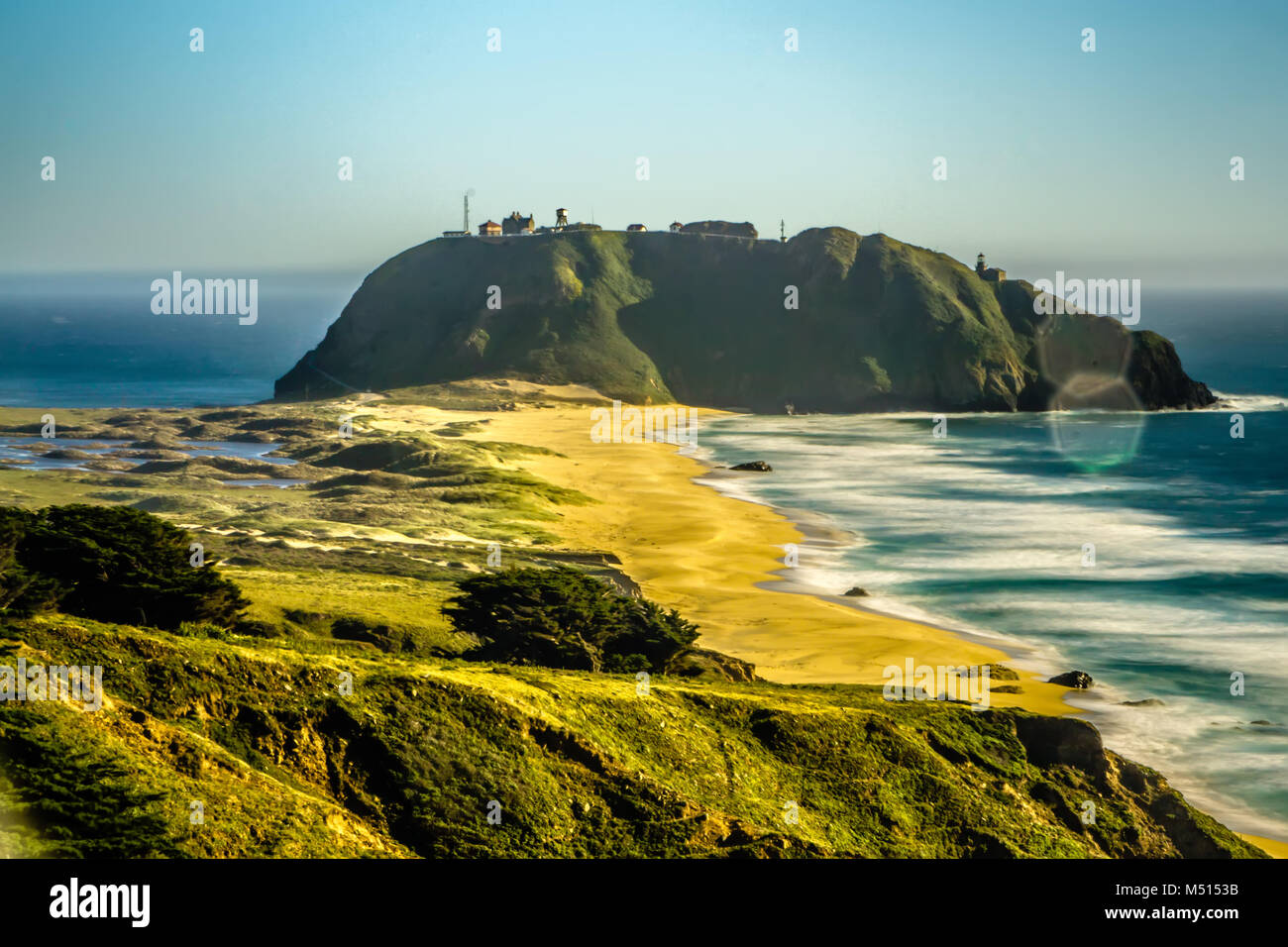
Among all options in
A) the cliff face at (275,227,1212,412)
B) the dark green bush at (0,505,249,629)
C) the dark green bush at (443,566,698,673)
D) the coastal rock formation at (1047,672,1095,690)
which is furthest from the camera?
the cliff face at (275,227,1212,412)

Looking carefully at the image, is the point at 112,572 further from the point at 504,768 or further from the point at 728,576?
the point at 728,576

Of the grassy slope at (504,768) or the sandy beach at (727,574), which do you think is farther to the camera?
the sandy beach at (727,574)

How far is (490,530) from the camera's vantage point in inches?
2454

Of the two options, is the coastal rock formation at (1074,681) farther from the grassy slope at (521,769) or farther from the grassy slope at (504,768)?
the grassy slope at (521,769)

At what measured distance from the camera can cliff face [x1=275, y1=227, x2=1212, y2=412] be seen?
536 ft

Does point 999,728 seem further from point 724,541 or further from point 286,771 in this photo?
point 724,541

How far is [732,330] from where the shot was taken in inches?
6993

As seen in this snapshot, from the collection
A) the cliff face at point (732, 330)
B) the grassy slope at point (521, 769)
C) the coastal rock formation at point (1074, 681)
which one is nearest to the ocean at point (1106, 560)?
the coastal rock formation at point (1074, 681)

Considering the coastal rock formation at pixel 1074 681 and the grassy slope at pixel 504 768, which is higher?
the grassy slope at pixel 504 768

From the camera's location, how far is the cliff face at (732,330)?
163375 mm

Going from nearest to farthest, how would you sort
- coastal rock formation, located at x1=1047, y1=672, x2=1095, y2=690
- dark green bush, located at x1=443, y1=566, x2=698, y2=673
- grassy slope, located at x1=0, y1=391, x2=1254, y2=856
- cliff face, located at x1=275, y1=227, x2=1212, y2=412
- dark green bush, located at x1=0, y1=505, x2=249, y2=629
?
grassy slope, located at x1=0, y1=391, x2=1254, y2=856, dark green bush, located at x1=0, y1=505, x2=249, y2=629, dark green bush, located at x1=443, y1=566, x2=698, y2=673, coastal rock formation, located at x1=1047, y1=672, x2=1095, y2=690, cliff face, located at x1=275, y1=227, x2=1212, y2=412

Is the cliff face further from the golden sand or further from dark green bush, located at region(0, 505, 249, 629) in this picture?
dark green bush, located at region(0, 505, 249, 629)

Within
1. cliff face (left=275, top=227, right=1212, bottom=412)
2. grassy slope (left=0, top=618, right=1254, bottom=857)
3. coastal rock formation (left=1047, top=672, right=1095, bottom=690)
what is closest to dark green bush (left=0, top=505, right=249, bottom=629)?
grassy slope (left=0, top=618, right=1254, bottom=857)
